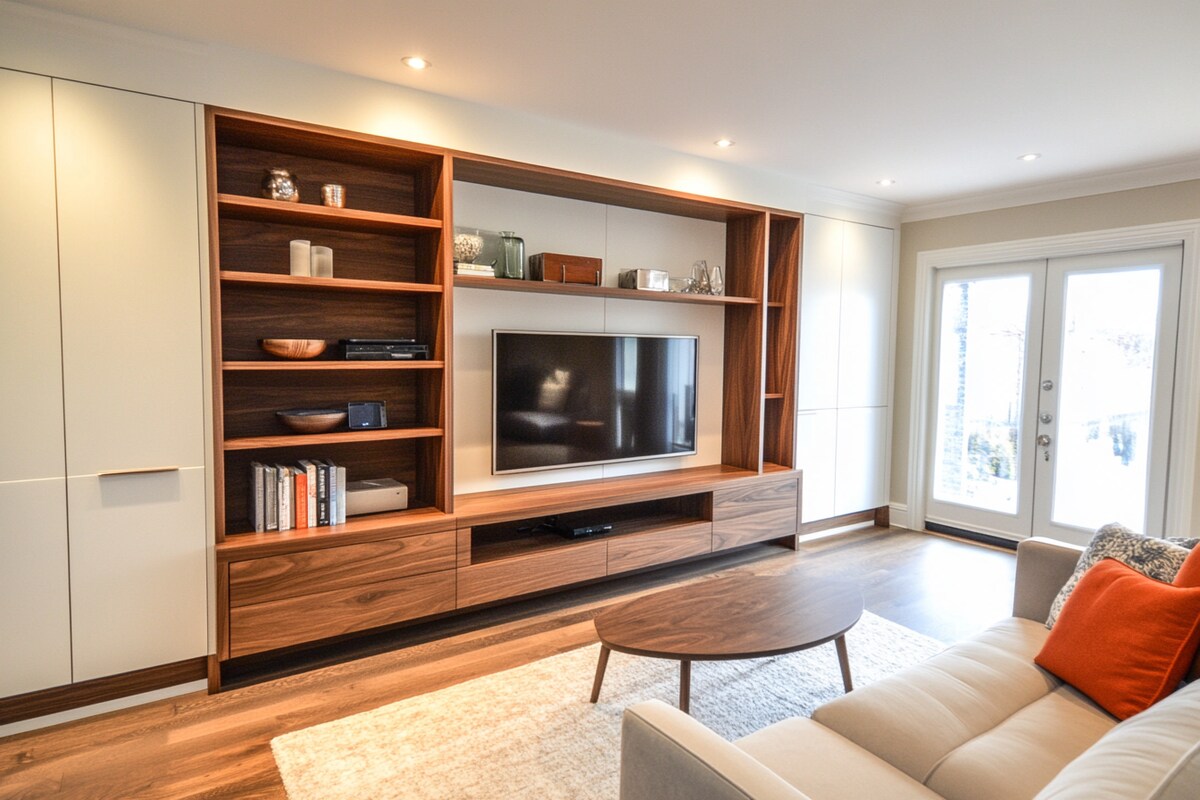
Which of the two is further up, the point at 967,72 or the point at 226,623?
the point at 967,72

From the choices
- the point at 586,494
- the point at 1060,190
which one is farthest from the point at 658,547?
the point at 1060,190

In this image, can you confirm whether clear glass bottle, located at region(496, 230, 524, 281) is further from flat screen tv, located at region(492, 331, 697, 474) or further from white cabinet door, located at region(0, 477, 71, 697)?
white cabinet door, located at region(0, 477, 71, 697)

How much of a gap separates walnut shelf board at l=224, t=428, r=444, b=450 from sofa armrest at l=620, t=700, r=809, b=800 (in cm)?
196

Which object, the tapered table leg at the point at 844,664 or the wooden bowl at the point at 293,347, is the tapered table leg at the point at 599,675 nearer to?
the tapered table leg at the point at 844,664

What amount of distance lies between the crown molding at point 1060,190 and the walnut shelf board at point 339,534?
4.24m

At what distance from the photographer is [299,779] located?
2.07 meters

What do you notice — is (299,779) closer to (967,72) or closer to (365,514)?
(365,514)

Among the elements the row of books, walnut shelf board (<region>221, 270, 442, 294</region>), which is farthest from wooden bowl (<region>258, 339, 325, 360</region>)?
the row of books

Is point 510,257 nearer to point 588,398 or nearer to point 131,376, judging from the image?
point 588,398

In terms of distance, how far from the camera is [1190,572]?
1733 mm

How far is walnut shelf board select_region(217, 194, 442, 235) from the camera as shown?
2.66m

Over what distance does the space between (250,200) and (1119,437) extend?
16.5 ft

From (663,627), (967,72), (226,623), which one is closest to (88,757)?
(226,623)

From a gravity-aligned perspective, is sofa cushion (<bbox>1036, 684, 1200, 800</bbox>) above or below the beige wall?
below
